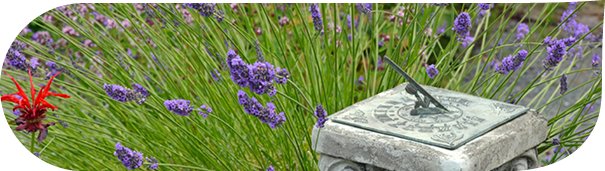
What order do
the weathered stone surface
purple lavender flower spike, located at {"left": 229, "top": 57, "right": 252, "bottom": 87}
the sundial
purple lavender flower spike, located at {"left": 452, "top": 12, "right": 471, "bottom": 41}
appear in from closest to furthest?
1. purple lavender flower spike, located at {"left": 229, "top": 57, "right": 252, "bottom": 87}
2. the weathered stone surface
3. the sundial
4. purple lavender flower spike, located at {"left": 452, "top": 12, "right": 471, "bottom": 41}

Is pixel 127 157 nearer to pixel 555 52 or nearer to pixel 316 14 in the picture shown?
pixel 316 14

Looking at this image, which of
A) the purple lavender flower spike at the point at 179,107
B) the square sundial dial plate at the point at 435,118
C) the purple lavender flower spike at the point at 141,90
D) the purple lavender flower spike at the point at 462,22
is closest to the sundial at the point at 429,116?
the square sundial dial plate at the point at 435,118

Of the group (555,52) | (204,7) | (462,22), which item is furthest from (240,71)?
(555,52)

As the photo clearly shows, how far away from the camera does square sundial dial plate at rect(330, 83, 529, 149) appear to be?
69.6 inches

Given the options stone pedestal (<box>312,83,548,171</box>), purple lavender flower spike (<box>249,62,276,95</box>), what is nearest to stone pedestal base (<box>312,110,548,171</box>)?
stone pedestal (<box>312,83,548,171</box>)

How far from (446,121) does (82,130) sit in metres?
1.76

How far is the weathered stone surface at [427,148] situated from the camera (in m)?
1.67

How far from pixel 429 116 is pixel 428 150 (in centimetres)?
26

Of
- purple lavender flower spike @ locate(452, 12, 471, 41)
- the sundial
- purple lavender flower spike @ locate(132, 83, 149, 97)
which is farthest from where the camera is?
purple lavender flower spike @ locate(452, 12, 471, 41)

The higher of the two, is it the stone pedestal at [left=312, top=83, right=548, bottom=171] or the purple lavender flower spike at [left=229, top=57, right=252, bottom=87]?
the purple lavender flower spike at [left=229, top=57, right=252, bottom=87]

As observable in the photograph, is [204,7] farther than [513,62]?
No

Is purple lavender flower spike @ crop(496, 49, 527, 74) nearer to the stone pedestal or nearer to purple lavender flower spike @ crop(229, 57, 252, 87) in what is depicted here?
the stone pedestal

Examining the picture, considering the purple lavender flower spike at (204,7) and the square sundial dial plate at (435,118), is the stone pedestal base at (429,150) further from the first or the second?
the purple lavender flower spike at (204,7)

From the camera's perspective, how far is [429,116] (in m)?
1.93
